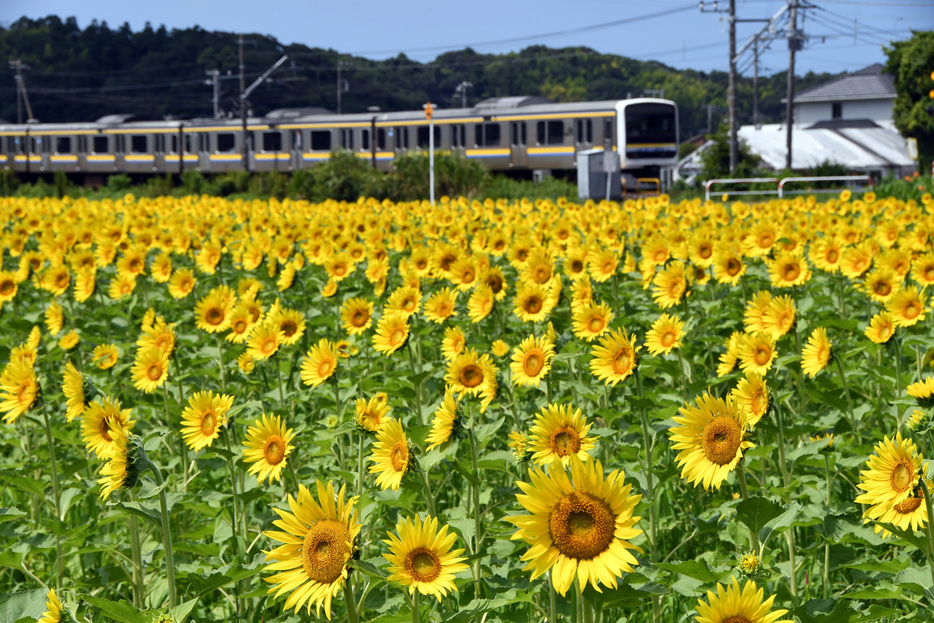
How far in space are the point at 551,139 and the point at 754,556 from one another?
90.3 feet

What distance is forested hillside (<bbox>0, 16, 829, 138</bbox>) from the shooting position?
8106cm

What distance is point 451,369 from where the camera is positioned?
334 centimetres

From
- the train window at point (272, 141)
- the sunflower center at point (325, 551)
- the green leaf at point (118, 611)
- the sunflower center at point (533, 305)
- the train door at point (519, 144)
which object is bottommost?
the green leaf at point (118, 611)

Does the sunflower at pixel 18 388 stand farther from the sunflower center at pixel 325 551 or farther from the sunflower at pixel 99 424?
the sunflower center at pixel 325 551

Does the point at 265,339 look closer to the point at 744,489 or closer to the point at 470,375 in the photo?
the point at 470,375

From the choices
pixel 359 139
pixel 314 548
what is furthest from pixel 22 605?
pixel 359 139

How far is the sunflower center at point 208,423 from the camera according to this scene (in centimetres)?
324

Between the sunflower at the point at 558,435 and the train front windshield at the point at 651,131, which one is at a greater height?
the train front windshield at the point at 651,131

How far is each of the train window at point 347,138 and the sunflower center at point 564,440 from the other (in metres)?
31.1

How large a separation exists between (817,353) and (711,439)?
5.05 feet

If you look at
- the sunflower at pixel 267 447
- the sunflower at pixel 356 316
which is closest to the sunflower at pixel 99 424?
the sunflower at pixel 267 447

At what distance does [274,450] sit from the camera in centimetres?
296

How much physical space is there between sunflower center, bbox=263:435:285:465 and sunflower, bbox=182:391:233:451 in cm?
31

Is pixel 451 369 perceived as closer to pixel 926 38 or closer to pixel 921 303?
pixel 921 303
